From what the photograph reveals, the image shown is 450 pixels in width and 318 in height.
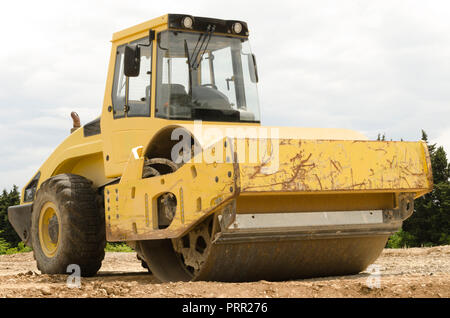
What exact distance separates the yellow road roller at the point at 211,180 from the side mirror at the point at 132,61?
13mm

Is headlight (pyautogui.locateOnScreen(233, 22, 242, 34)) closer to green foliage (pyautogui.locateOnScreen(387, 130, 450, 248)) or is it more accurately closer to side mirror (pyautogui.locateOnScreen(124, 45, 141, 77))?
side mirror (pyautogui.locateOnScreen(124, 45, 141, 77))

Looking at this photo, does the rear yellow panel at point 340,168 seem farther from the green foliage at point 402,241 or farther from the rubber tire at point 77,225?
the green foliage at point 402,241

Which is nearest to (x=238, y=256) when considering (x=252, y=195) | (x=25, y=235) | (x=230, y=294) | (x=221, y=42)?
(x=252, y=195)

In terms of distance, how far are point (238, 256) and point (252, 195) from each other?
2.48 ft

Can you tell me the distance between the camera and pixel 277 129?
23.5ft

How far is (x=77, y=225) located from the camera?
29.2 ft

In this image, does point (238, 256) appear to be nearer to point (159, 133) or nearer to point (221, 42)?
point (159, 133)

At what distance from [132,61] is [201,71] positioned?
2.87 ft

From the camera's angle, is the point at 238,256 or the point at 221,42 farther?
the point at 221,42

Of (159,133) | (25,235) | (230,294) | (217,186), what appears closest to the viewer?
(230,294)

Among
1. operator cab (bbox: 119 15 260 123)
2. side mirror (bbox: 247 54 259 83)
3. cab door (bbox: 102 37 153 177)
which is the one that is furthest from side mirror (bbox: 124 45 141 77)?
side mirror (bbox: 247 54 259 83)

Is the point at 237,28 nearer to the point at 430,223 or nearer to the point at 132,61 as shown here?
the point at 132,61

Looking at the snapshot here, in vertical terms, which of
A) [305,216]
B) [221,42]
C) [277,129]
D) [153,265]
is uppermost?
[221,42]

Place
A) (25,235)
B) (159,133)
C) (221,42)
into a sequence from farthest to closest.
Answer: (25,235) → (221,42) → (159,133)
